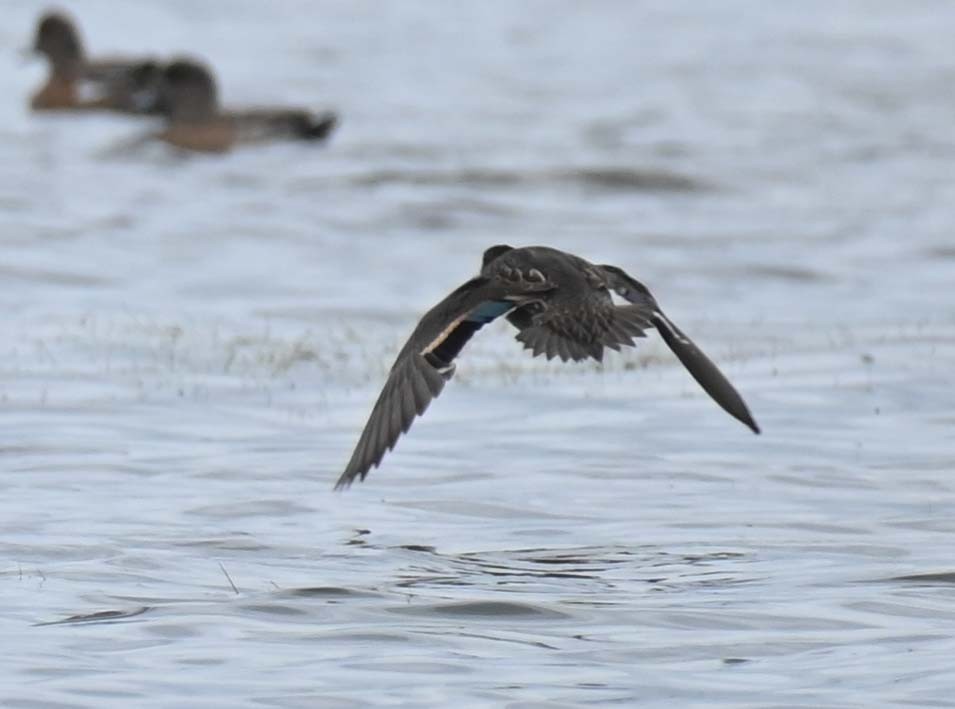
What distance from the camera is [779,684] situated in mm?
6582

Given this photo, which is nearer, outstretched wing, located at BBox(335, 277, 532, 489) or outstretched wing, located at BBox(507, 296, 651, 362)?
outstretched wing, located at BBox(335, 277, 532, 489)

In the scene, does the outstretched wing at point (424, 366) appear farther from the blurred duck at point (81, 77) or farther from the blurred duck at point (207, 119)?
the blurred duck at point (81, 77)

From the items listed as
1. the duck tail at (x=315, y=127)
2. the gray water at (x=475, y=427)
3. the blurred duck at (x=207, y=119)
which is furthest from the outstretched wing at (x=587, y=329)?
the duck tail at (x=315, y=127)

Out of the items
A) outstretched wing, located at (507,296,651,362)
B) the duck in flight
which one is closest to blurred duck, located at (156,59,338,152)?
the duck in flight

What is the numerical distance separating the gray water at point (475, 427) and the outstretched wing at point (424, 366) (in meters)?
0.47

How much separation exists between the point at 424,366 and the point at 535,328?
1.64 feet

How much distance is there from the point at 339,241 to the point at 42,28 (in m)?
9.23

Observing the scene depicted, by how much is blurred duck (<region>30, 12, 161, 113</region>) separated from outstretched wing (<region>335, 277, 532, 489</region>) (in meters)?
17.1

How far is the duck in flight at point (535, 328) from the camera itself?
7840mm

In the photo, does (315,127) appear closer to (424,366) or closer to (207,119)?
(207,119)

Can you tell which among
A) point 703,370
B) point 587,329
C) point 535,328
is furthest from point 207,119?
point 703,370

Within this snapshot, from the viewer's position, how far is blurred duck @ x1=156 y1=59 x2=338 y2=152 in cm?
2375

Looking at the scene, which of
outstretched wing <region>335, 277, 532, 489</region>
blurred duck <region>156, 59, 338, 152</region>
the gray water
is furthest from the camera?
blurred duck <region>156, 59, 338, 152</region>

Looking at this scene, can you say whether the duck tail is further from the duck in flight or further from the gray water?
the duck in flight
